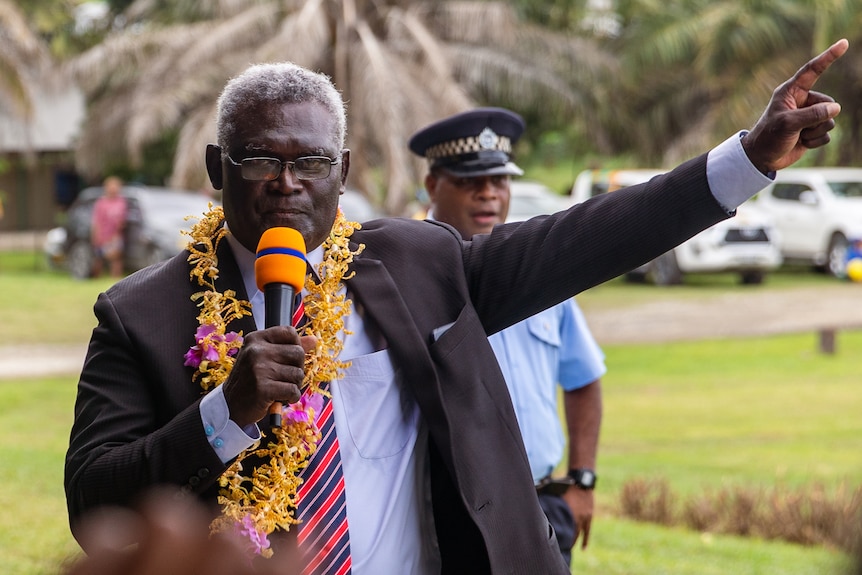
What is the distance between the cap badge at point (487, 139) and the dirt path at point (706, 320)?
33.7 feet

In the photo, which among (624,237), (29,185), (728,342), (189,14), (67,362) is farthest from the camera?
(29,185)

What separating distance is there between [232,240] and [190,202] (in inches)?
825

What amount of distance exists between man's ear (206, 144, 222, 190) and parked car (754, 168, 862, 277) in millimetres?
21759

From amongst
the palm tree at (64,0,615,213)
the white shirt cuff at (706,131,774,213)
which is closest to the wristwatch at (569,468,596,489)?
the white shirt cuff at (706,131,774,213)

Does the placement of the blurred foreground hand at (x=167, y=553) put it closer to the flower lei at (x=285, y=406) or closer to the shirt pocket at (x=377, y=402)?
the flower lei at (x=285, y=406)

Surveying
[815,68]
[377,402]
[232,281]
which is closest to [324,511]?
[377,402]

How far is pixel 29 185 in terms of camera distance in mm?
41812

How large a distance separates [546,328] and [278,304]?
2467mm

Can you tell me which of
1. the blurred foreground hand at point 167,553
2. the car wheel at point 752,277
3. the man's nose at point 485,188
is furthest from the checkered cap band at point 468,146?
the car wheel at point 752,277

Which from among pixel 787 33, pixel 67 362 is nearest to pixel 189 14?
pixel 787 33

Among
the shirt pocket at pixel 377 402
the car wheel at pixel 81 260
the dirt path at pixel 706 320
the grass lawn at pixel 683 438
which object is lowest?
the car wheel at pixel 81 260

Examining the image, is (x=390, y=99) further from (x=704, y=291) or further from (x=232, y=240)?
(x=232, y=240)

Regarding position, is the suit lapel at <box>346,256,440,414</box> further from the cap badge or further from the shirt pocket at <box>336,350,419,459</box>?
the cap badge

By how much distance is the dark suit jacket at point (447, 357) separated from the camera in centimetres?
262
